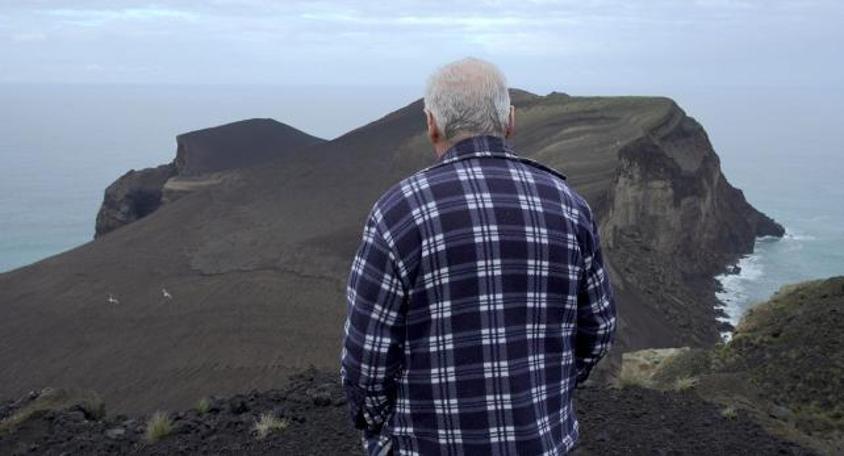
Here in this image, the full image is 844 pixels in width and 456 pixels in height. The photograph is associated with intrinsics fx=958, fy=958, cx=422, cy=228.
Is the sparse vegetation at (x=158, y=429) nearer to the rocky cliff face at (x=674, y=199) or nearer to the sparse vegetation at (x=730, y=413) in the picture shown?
the sparse vegetation at (x=730, y=413)

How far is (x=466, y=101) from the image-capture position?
291 cm

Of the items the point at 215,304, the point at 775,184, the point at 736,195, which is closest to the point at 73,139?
the point at 775,184

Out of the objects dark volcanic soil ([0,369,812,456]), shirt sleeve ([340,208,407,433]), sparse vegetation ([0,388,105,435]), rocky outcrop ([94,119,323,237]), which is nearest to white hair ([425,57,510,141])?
shirt sleeve ([340,208,407,433])

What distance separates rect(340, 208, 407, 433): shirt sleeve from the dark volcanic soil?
3.69m

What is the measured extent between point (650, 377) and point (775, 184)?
7552 centimetres

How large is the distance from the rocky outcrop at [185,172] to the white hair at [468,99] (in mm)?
39021

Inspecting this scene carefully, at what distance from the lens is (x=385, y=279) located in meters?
2.81

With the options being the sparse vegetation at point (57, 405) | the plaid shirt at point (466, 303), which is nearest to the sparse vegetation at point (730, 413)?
the plaid shirt at point (466, 303)

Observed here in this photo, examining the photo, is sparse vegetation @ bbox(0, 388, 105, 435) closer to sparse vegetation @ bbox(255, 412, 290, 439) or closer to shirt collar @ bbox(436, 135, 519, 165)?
sparse vegetation @ bbox(255, 412, 290, 439)

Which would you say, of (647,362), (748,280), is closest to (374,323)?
(647,362)

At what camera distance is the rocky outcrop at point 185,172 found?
143 ft

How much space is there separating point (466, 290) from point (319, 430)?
4.56m

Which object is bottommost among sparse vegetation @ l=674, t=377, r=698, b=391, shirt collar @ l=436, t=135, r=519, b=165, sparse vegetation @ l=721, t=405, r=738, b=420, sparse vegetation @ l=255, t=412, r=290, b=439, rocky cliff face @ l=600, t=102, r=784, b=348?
rocky cliff face @ l=600, t=102, r=784, b=348

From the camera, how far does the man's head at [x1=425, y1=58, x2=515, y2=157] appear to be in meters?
2.90
